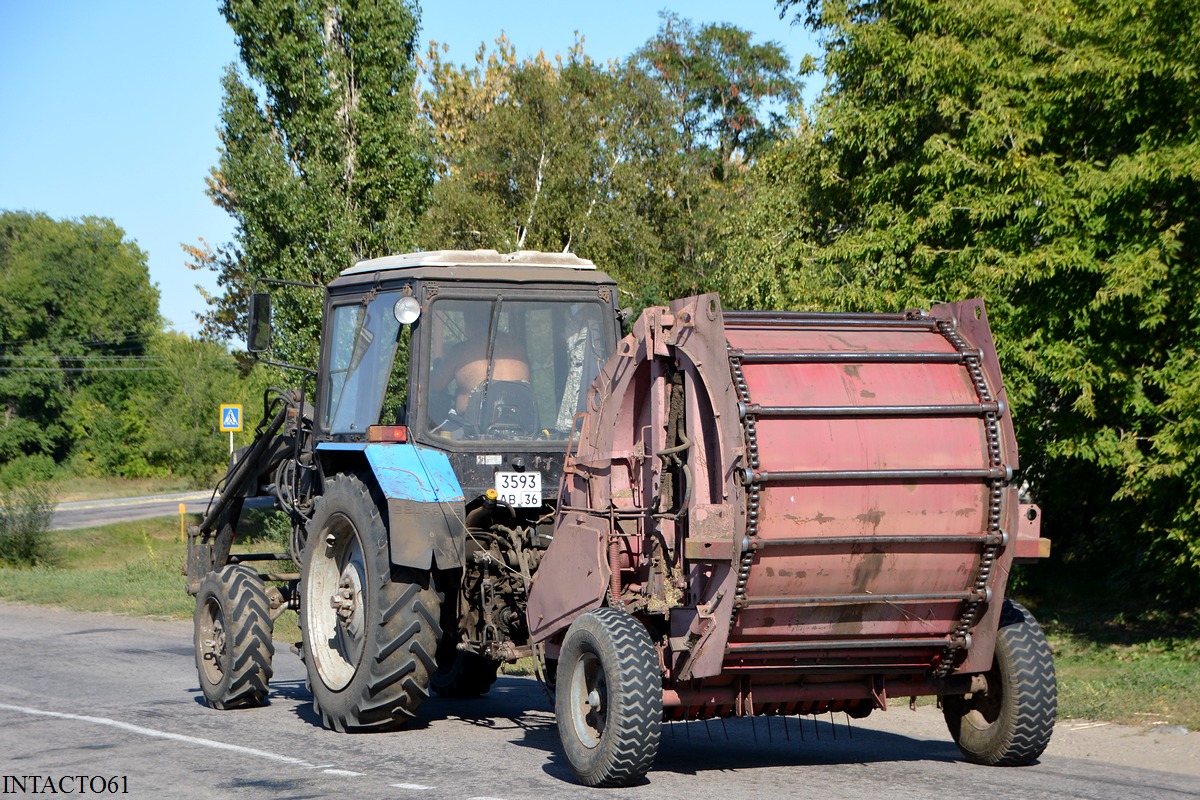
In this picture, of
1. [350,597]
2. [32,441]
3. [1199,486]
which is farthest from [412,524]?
[32,441]

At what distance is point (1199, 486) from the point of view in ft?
43.9

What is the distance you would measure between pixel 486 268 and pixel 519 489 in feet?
5.50

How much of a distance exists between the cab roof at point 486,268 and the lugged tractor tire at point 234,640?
262 centimetres

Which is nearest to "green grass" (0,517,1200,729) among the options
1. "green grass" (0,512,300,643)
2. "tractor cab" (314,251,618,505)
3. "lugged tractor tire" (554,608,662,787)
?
"green grass" (0,512,300,643)

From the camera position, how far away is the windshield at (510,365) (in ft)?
32.6

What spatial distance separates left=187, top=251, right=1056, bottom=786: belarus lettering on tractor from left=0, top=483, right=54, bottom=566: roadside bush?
22.3 m

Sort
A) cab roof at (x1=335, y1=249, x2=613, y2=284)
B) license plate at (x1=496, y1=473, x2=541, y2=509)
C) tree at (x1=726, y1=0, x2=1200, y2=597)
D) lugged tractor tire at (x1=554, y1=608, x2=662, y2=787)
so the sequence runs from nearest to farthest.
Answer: lugged tractor tire at (x1=554, y1=608, x2=662, y2=787) < license plate at (x1=496, y1=473, x2=541, y2=509) < cab roof at (x1=335, y1=249, x2=613, y2=284) < tree at (x1=726, y1=0, x2=1200, y2=597)

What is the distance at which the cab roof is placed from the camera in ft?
33.1

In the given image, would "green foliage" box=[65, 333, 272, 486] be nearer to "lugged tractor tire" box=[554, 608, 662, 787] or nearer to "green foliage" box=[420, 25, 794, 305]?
"green foliage" box=[420, 25, 794, 305]

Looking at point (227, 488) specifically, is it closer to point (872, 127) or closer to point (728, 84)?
point (872, 127)

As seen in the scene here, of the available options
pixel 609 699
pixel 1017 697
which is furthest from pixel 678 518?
pixel 1017 697

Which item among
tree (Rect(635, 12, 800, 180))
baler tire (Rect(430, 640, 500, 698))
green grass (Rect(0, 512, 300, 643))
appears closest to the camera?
baler tire (Rect(430, 640, 500, 698))

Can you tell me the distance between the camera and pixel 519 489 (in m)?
9.63

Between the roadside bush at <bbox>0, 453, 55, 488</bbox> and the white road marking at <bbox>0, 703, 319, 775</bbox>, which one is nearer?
the white road marking at <bbox>0, 703, 319, 775</bbox>
